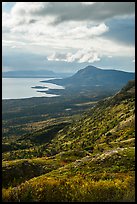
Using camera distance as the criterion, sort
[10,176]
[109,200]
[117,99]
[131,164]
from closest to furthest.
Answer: [109,200], [131,164], [10,176], [117,99]

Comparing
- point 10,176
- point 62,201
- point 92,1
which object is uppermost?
point 92,1

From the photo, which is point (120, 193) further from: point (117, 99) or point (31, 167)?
point (117, 99)

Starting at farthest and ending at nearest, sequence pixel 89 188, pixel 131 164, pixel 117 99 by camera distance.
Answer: pixel 117 99 → pixel 131 164 → pixel 89 188

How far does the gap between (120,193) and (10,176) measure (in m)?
20.3

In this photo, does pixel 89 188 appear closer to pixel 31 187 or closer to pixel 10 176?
pixel 31 187

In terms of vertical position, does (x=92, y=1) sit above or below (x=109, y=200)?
above

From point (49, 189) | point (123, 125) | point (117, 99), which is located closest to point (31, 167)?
point (49, 189)

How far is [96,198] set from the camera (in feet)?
51.9

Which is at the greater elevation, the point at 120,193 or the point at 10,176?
the point at 120,193

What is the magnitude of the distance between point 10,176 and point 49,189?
1888 cm

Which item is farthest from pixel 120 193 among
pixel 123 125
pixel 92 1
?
pixel 123 125

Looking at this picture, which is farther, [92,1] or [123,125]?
[123,125]

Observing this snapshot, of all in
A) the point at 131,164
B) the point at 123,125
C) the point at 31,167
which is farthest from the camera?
the point at 123,125

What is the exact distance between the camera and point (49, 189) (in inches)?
643
